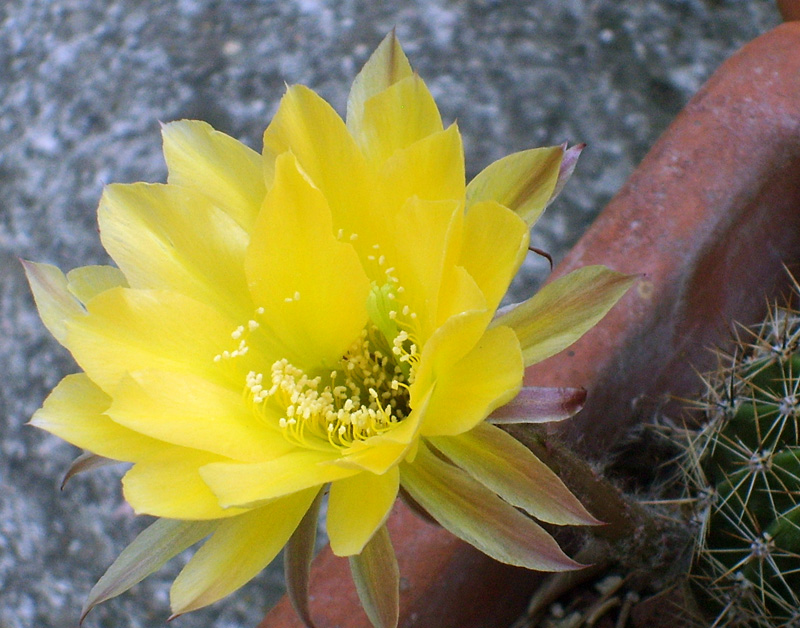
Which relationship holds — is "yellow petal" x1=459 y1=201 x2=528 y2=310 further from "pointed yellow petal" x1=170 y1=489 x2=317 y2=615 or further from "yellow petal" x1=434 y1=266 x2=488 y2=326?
"pointed yellow petal" x1=170 y1=489 x2=317 y2=615

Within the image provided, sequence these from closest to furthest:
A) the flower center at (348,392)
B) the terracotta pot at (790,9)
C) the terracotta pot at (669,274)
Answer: the flower center at (348,392) < the terracotta pot at (669,274) < the terracotta pot at (790,9)

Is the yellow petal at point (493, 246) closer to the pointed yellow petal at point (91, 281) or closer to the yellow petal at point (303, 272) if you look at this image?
the yellow petal at point (303, 272)

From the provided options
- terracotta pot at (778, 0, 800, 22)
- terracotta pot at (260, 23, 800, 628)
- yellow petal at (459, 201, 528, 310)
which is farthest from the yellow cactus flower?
terracotta pot at (778, 0, 800, 22)

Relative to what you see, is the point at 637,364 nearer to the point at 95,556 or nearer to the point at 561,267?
the point at 561,267

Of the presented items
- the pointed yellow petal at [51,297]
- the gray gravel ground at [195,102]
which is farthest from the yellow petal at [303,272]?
the gray gravel ground at [195,102]

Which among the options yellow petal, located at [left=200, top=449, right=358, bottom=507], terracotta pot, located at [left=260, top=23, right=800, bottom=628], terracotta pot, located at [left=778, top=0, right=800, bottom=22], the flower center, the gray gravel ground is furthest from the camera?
the gray gravel ground

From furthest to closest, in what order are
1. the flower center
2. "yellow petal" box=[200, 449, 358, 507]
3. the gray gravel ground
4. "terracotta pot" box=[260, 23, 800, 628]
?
the gray gravel ground
"terracotta pot" box=[260, 23, 800, 628]
the flower center
"yellow petal" box=[200, 449, 358, 507]

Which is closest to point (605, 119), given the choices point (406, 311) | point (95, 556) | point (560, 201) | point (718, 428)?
point (560, 201)

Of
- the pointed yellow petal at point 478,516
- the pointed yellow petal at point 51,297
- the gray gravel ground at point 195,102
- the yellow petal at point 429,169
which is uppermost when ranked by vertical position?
the yellow petal at point 429,169

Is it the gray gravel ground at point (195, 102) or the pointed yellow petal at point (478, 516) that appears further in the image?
the gray gravel ground at point (195, 102)
